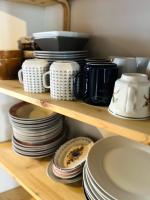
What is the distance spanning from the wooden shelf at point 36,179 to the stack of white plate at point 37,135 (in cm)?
3

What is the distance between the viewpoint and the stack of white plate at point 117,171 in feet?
1.92

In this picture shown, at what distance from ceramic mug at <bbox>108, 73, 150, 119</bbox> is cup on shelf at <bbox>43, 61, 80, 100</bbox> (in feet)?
0.55

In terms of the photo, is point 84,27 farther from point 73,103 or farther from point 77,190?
point 77,190

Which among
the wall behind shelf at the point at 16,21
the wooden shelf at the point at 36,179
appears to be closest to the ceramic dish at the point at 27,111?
the wooden shelf at the point at 36,179

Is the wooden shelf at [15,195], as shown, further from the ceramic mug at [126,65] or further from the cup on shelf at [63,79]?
the ceramic mug at [126,65]

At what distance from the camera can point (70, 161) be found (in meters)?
0.83

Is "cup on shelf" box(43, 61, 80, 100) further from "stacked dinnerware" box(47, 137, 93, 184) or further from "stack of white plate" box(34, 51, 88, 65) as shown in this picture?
"stacked dinnerware" box(47, 137, 93, 184)

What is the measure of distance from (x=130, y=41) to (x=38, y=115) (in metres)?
0.52

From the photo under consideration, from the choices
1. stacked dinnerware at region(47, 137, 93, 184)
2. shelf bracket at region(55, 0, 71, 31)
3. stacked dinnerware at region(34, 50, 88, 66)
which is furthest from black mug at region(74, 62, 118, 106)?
shelf bracket at region(55, 0, 71, 31)

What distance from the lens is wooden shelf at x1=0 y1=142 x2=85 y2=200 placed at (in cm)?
71

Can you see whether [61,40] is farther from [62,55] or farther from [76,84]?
[76,84]

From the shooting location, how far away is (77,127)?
1010 mm

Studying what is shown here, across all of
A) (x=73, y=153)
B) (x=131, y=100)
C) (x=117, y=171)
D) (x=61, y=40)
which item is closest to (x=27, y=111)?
(x=73, y=153)

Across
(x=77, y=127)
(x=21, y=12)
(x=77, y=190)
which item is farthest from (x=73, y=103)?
(x=21, y=12)
